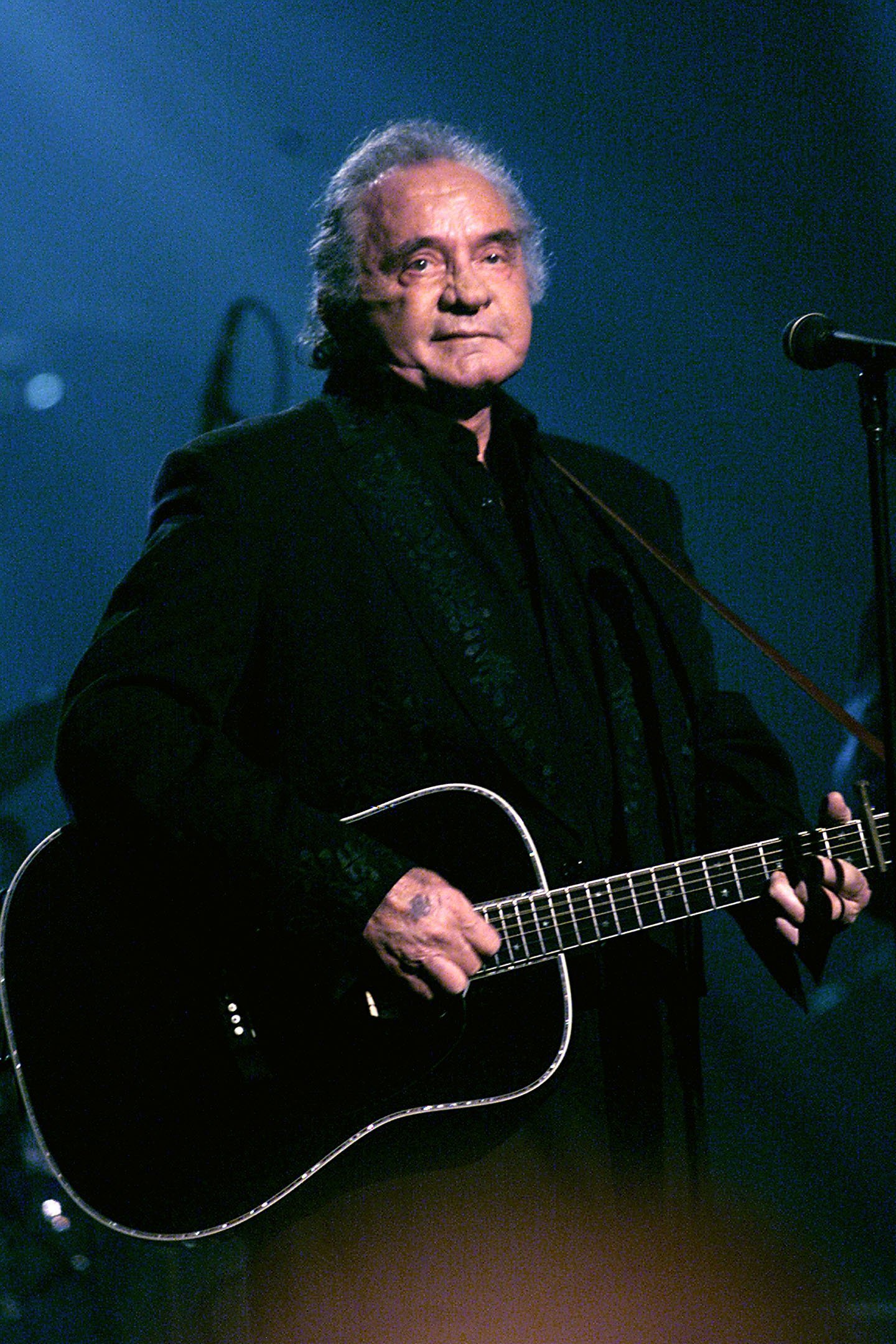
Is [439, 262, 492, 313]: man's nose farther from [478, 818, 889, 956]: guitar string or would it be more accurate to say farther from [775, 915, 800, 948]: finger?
[775, 915, 800, 948]: finger

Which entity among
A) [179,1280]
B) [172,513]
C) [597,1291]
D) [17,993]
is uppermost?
[172,513]

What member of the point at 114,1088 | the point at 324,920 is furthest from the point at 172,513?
the point at 114,1088

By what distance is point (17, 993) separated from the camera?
178 centimetres

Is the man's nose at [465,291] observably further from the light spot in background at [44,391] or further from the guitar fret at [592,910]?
the light spot in background at [44,391]

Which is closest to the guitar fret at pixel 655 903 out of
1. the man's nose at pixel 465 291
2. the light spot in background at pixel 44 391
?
the man's nose at pixel 465 291

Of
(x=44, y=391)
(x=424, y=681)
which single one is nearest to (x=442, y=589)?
(x=424, y=681)

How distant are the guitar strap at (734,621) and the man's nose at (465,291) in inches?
12.1

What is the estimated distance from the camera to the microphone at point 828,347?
5.44 ft

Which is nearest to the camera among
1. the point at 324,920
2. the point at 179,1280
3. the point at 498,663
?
the point at 324,920

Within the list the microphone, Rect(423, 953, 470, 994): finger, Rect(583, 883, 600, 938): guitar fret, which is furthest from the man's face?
Rect(423, 953, 470, 994): finger

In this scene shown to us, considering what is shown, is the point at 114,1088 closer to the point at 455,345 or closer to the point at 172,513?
the point at 172,513

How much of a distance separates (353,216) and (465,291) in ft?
1.15

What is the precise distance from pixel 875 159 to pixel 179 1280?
3.37 metres

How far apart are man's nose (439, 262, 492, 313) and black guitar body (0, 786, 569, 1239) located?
875 mm
